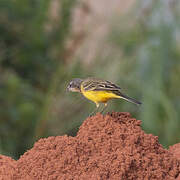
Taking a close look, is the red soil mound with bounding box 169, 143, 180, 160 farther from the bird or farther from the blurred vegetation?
the blurred vegetation

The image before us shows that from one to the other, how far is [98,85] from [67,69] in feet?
17.6

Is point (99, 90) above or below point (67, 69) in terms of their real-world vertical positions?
below

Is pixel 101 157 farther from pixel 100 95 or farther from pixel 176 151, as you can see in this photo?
pixel 100 95

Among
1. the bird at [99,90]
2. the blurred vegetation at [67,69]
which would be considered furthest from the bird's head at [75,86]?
the blurred vegetation at [67,69]

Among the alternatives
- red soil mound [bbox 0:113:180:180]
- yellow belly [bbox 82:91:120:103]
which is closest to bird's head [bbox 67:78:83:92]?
yellow belly [bbox 82:91:120:103]

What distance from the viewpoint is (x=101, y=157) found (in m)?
2.74

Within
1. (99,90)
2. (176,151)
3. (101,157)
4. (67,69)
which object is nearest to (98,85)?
(99,90)

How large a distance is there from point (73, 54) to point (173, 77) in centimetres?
222

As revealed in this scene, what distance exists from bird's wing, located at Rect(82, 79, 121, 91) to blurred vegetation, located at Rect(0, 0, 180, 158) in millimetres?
3122

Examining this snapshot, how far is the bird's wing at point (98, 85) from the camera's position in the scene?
336 centimetres

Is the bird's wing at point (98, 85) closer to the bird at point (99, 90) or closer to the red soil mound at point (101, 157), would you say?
the bird at point (99, 90)

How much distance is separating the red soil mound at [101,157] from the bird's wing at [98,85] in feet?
1.21

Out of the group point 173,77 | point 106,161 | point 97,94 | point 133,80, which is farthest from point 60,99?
point 106,161

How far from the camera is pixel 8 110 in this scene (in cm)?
797
